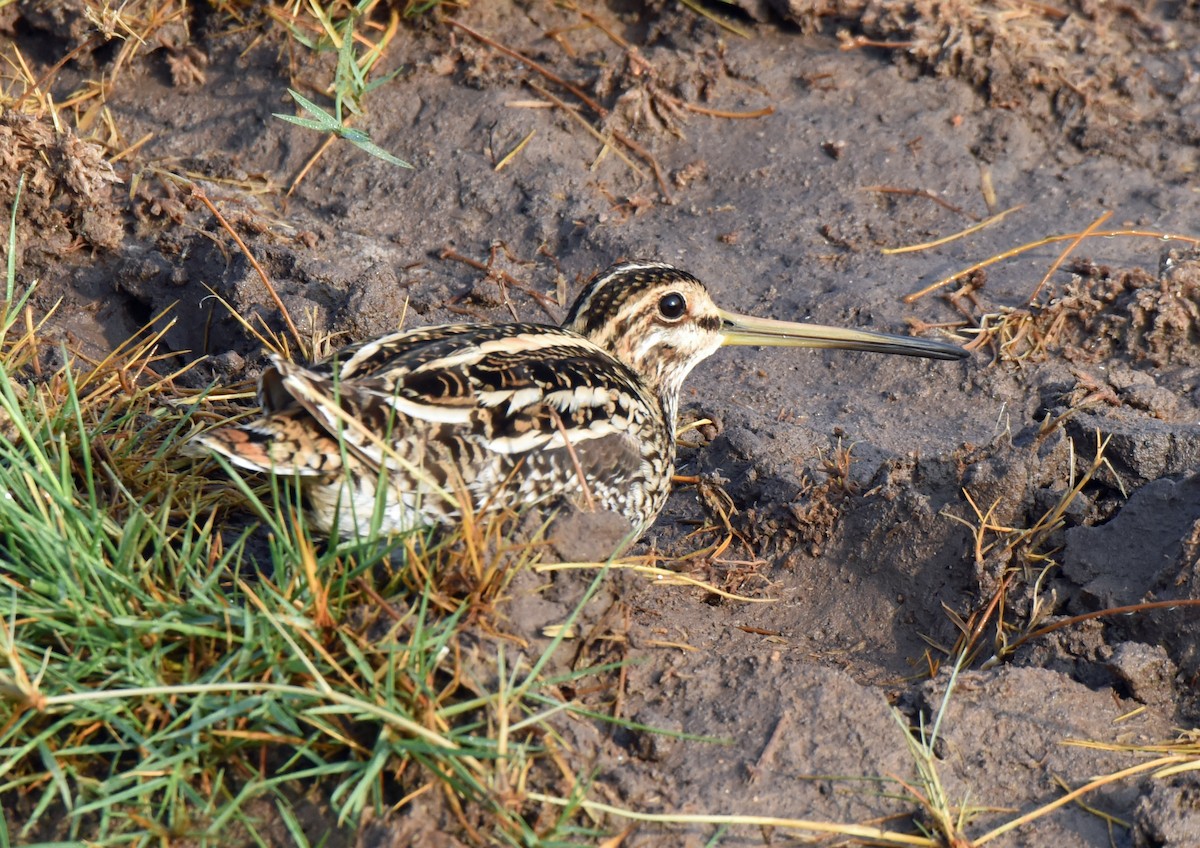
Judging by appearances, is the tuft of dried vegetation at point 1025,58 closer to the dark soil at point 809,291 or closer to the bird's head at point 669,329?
the dark soil at point 809,291

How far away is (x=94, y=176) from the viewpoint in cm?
509

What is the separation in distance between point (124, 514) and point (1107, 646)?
281cm

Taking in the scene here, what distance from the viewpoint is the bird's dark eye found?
456cm

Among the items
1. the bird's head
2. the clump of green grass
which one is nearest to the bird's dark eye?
the bird's head

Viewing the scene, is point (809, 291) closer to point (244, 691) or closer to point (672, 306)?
point (672, 306)

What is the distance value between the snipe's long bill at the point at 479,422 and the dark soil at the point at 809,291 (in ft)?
1.36

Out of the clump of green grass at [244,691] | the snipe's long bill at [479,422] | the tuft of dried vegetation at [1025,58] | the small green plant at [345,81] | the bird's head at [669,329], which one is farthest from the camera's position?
the tuft of dried vegetation at [1025,58]

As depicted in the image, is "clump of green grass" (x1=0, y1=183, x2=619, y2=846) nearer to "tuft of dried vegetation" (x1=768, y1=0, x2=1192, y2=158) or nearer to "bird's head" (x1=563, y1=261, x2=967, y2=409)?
"bird's head" (x1=563, y1=261, x2=967, y2=409)

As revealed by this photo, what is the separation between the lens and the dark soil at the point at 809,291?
134 inches

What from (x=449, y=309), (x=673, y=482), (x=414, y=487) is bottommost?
(x=673, y=482)

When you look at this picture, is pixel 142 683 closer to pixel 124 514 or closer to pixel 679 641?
pixel 124 514

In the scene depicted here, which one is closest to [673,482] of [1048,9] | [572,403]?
[572,403]

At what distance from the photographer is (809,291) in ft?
18.0

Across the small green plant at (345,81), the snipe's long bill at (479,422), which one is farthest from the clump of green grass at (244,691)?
the small green plant at (345,81)
